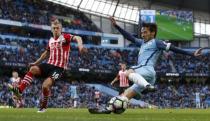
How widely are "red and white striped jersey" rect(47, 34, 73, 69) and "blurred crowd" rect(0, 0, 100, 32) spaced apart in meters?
54.3

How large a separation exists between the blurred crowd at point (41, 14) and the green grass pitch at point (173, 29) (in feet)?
38.9

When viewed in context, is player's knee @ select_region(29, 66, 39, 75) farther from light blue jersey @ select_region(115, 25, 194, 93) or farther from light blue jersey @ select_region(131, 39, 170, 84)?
light blue jersey @ select_region(131, 39, 170, 84)

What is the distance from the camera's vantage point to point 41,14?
77.7m

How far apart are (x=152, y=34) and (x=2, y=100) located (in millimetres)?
40195

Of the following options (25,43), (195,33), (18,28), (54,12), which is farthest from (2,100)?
(195,33)

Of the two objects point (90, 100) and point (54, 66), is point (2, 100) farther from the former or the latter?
point (54, 66)

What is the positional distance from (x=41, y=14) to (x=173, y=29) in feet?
67.9

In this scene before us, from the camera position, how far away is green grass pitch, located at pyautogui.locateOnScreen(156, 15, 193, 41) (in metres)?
78.6

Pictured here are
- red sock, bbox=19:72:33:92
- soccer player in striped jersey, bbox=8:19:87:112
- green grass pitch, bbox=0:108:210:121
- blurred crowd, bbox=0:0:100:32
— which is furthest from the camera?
blurred crowd, bbox=0:0:100:32

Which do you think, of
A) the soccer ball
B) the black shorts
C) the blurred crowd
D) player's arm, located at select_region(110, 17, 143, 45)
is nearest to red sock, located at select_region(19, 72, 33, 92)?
the black shorts

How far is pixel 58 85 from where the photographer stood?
6334 cm

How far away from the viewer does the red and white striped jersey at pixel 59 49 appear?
54.9 ft

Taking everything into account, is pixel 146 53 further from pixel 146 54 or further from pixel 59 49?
pixel 59 49

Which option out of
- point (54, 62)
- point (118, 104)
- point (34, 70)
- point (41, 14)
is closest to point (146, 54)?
point (118, 104)
